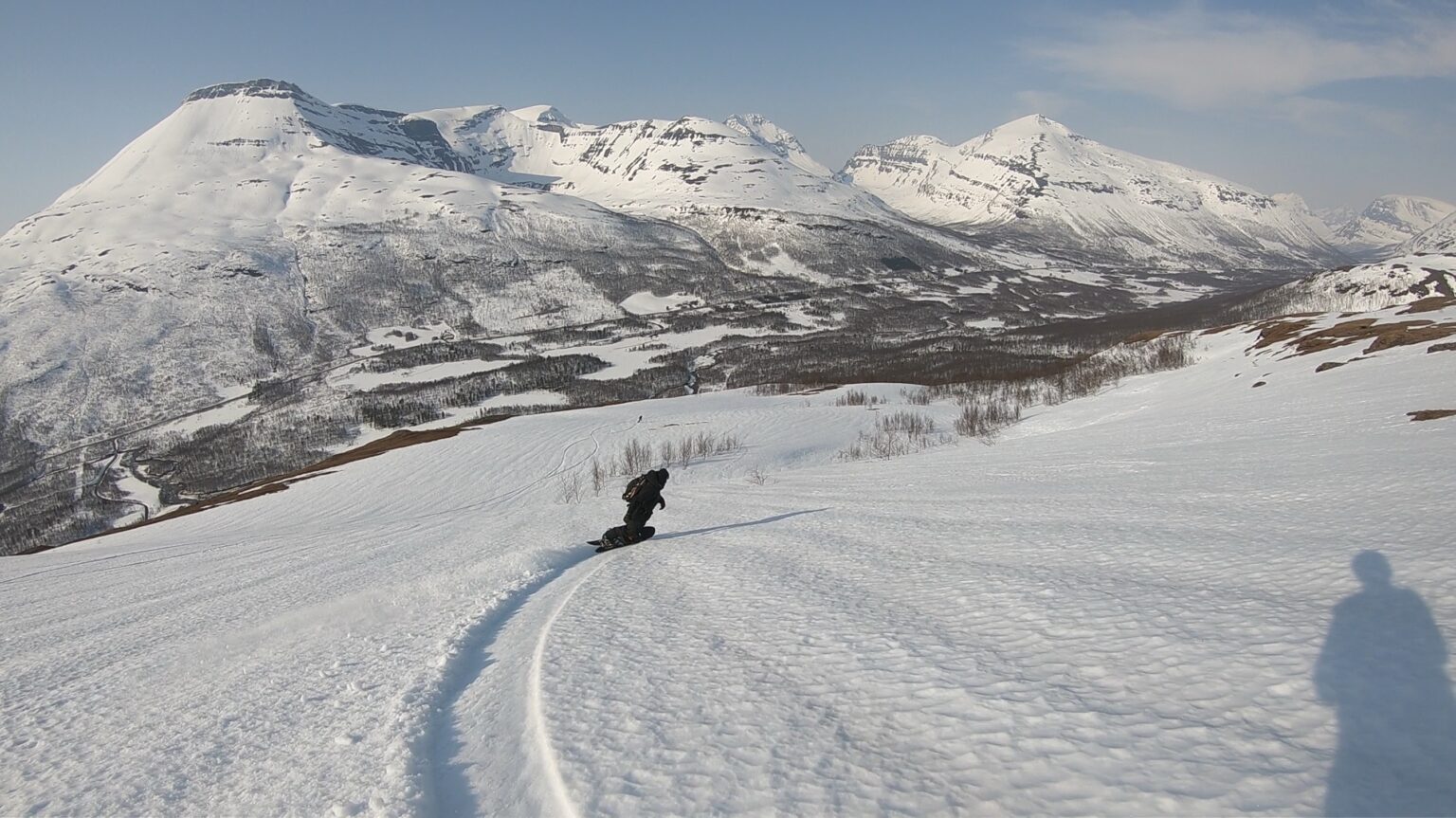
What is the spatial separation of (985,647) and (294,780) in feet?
22.1

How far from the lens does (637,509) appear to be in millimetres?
17141

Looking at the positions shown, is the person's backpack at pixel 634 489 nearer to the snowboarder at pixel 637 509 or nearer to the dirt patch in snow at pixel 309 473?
the snowboarder at pixel 637 509

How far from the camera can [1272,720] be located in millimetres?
4449

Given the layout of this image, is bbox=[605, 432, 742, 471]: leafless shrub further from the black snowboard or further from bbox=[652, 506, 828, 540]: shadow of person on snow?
the black snowboard

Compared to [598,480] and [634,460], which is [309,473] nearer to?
[634,460]

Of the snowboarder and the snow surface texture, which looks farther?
the snowboarder

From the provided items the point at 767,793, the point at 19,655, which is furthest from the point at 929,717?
the point at 19,655

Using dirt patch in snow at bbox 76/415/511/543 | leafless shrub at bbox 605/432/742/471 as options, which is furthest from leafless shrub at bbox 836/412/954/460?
dirt patch in snow at bbox 76/415/511/543

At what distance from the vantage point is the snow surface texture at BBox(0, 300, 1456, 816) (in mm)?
4465

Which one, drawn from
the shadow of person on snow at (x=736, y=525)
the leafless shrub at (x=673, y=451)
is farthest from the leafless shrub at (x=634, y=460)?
the shadow of person on snow at (x=736, y=525)

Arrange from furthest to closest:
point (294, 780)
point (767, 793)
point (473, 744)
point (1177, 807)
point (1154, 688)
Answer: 1. point (473, 744)
2. point (294, 780)
3. point (1154, 688)
4. point (767, 793)
5. point (1177, 807)

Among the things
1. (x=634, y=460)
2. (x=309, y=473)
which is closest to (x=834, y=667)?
(x=634, y=460)

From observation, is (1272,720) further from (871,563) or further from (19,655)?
(19,655)

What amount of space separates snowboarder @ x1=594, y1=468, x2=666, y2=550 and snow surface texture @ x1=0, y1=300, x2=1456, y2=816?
0.95 m
